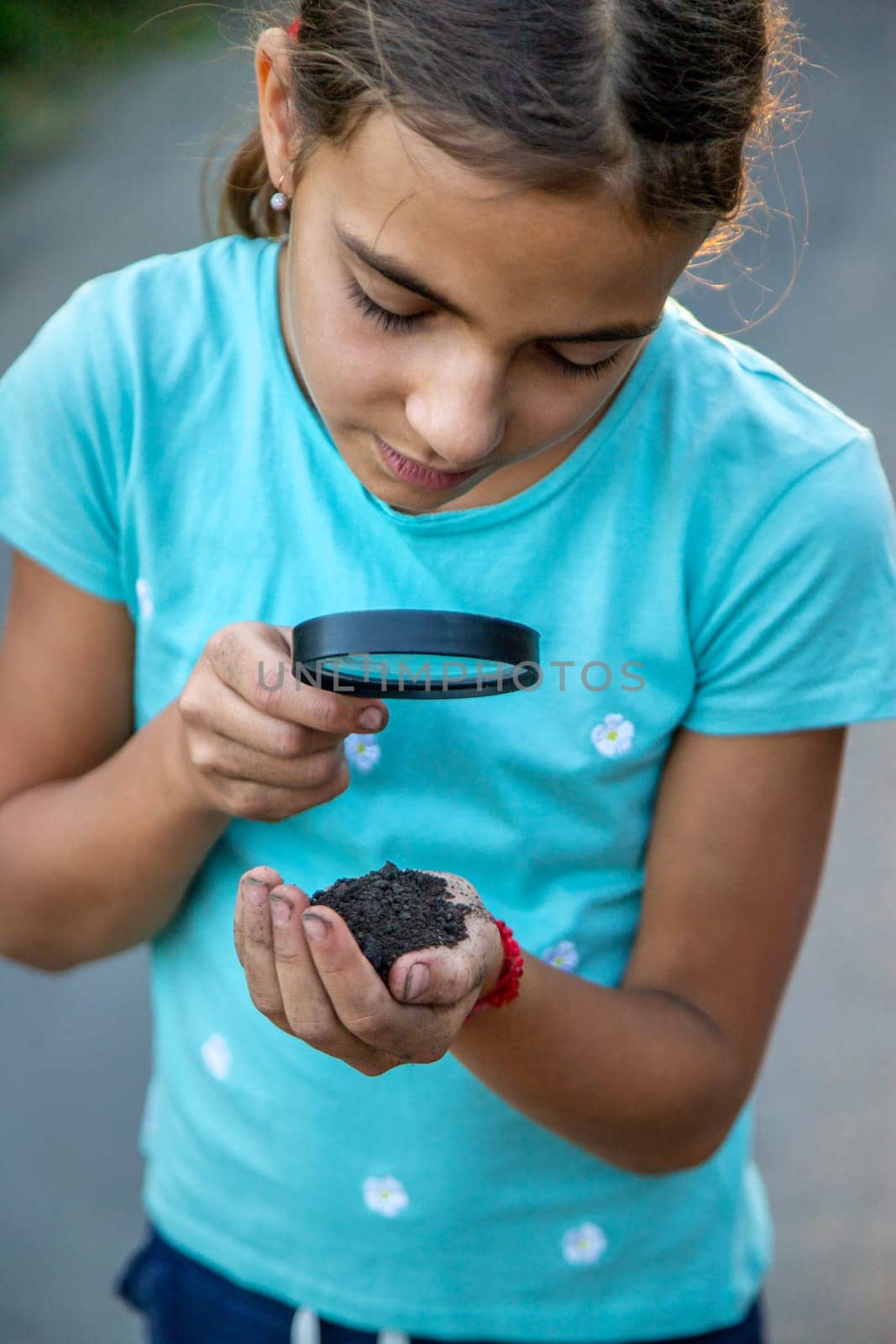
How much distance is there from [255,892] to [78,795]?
19.8 inches

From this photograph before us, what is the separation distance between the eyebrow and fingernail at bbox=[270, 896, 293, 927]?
565 mm

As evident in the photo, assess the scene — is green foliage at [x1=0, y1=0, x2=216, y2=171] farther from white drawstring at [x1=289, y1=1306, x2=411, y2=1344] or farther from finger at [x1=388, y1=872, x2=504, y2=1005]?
finger at [x1=388, y1=872, x2=504, y2=1005]

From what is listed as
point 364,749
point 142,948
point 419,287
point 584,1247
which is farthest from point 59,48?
point 584,1247

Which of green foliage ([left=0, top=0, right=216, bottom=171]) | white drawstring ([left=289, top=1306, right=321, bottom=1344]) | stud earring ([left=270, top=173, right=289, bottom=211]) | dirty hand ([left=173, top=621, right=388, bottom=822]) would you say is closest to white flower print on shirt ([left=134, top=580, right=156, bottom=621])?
dirty hand ([left=173, top=621, right=388, bottom=822])

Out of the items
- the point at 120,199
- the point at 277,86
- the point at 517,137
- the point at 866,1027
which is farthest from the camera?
the point at 120,199

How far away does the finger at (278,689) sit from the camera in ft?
4.62

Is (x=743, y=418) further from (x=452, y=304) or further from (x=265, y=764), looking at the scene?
(x=265, y=764)

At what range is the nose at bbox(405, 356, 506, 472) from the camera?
1.34 m

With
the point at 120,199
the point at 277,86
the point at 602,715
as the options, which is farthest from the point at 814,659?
the point at 120,199

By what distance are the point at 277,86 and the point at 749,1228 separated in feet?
5.02

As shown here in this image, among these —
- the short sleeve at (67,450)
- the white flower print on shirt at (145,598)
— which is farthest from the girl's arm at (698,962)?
the short sleeve at (67,450)

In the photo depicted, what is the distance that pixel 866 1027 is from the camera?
398cm

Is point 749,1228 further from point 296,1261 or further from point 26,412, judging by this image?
point 26,412

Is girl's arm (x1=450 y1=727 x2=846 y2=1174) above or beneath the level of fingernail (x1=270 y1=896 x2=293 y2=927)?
beneath
